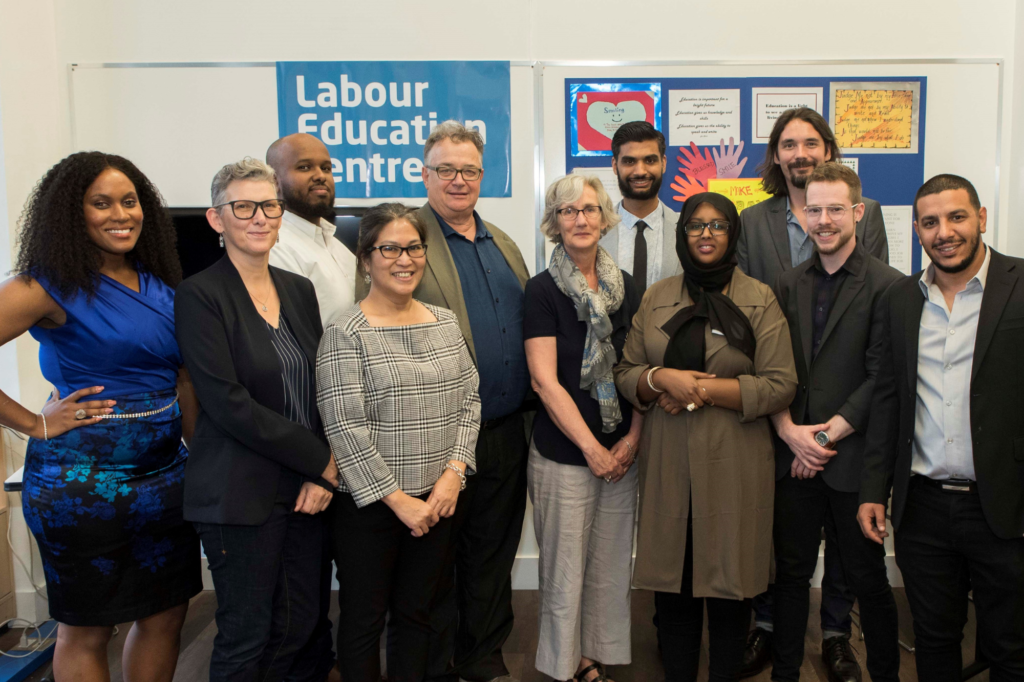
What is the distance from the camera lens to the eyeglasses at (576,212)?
7.09 feet

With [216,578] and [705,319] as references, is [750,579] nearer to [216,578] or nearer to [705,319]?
[705,319]

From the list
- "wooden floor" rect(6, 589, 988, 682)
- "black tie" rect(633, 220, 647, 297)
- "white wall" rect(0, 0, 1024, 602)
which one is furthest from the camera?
"white wall" rect(0, 0, 1024, 602)

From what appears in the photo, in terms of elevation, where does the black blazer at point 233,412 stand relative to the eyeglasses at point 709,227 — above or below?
below

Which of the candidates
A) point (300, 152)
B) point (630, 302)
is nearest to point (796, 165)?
point (630, 302)

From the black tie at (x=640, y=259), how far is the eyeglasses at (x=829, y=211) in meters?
0.59

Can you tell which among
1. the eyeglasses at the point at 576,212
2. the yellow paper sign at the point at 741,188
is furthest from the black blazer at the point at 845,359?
the yellow paper sign at the point at 741,188

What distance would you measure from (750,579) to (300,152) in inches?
83.7

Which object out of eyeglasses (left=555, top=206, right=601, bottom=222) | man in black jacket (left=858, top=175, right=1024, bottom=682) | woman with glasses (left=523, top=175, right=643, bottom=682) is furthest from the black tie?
man in black jacket (left=858, top=175, right=1024, bottom=682)

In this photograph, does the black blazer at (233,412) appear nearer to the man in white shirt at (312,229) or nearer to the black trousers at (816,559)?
the man in white shirt at (312,229)

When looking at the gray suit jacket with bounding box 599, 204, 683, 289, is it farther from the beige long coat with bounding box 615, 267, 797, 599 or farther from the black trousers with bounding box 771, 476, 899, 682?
the black trousers with bounding box 771, 476, 899, 682

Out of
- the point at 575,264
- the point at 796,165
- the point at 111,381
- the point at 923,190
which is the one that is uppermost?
the point at 796,165

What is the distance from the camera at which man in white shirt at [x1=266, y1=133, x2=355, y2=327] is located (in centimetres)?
234

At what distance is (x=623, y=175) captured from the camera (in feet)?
8.49

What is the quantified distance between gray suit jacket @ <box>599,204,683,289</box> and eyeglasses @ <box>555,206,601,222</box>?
31 centimetres
